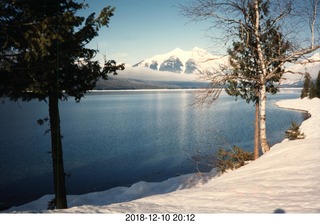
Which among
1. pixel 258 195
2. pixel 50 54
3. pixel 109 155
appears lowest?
pixel 109 155

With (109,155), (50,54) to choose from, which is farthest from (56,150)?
(109,155)

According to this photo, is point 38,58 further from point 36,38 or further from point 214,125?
point 214,125

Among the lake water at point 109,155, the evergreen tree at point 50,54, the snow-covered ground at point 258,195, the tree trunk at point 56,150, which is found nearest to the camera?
the snow-covered ground at point 258,195

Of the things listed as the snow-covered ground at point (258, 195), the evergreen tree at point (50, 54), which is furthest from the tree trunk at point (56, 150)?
the snow-covered ground at point (258, 195)

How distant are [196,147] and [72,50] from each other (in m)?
20.3

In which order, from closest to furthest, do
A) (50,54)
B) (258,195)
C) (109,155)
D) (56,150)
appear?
(258,195) → (50,54) → (56,150) → (109,155)

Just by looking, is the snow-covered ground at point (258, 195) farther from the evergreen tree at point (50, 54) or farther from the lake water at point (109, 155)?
the lake water at point (109, 155)

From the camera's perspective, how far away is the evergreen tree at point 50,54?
765cm

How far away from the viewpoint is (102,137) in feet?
116

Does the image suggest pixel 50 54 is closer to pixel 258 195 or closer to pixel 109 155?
pixel 258 195

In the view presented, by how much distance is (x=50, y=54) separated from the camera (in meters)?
8.69

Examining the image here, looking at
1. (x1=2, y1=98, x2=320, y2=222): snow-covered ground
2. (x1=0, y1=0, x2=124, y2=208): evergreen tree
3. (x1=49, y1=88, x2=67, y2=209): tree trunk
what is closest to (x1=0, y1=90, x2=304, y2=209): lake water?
(x1=49, y1=88, x2=67, y2=209): tree trunk

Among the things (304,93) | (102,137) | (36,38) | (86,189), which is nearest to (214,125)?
(102,137)

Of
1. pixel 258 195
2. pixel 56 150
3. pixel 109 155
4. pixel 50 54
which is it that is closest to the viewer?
pixel 258 195
